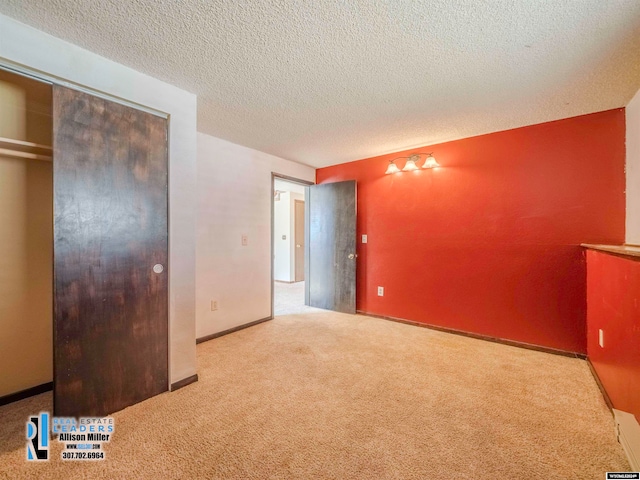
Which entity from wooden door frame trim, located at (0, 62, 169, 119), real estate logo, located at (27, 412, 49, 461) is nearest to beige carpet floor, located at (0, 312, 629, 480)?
real estate logo, located at (27, 412, 49, 461)

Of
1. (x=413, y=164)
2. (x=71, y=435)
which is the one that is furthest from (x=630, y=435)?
(x=71, y=435)

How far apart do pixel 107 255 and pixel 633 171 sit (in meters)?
4.06

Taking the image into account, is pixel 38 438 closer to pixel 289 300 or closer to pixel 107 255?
pixel 107 255

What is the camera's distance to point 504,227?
3021mm

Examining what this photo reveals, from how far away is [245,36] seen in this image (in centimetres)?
160

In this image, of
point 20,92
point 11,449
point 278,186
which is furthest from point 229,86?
point 278,186

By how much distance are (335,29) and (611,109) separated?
2707 millimetres

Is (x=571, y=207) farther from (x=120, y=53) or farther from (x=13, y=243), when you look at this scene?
(x=13, y=243)

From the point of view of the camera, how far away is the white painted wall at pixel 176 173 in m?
1.80

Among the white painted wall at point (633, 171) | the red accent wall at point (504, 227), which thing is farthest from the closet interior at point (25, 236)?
the white painted wall at point (633, 171)

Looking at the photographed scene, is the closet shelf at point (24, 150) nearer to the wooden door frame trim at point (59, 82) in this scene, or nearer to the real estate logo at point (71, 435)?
the wooden door frame trim at point (59, 82)

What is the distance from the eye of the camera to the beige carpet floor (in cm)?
139

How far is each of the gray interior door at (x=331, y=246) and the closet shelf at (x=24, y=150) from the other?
319cm

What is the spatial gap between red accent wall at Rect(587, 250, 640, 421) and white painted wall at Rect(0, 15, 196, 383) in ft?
9.02
